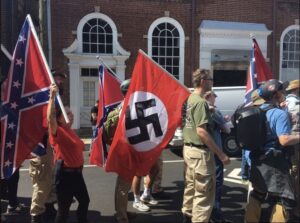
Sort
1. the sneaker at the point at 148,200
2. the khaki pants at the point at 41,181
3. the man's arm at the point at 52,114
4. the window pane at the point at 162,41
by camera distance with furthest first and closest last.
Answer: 1. the window pane at the point at 162,41
2. the sneaker at the point at 148,200
3. the khaki pants at the point at 41,181
4. the man's arm at the point at 52,114

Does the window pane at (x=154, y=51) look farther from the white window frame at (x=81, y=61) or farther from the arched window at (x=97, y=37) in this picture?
the arched window at (x=97, y=37)

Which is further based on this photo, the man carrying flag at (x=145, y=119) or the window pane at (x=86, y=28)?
the window pane at (x=86, y=28)

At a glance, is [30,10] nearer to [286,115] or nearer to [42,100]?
[42,100]

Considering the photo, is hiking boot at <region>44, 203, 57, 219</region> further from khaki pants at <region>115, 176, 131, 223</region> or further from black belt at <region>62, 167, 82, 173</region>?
black belt at <region>62, 167, 82, 173</region>

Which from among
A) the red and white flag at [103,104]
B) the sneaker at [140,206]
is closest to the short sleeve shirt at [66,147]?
the red and white flag at [103,104]

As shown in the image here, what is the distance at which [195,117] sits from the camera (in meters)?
4.52

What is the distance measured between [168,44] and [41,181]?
1315 cm

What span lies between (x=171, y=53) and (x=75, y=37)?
3.96 metres

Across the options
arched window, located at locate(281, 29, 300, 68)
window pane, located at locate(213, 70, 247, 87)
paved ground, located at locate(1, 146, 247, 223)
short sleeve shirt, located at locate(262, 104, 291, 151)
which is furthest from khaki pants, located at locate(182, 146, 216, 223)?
arched window, located at locate(281, 29, 300, 68)

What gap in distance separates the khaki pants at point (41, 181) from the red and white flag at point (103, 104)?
740 mm

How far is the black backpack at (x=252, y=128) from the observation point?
168 inches

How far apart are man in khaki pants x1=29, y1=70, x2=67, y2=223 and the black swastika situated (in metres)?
0.95

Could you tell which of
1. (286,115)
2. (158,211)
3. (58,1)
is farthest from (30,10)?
(286,115)

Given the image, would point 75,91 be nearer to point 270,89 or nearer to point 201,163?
point 201,163
